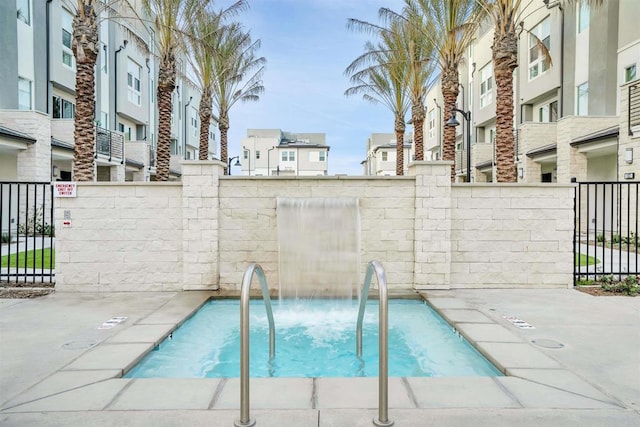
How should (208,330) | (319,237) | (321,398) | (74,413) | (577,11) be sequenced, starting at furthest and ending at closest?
(577,11) < (319,237) < (208,330) < (321,398) < (74,413)

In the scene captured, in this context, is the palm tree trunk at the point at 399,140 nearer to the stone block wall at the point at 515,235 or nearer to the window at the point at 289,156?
the stone block wall at the point at 515,235

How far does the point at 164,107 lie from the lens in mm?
17453

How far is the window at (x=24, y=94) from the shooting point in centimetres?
1875

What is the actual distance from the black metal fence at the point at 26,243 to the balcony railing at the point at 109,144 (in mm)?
4641

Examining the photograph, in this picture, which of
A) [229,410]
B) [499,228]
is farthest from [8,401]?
[499,228]

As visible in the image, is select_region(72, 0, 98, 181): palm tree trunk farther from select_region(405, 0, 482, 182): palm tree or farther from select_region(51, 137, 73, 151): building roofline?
select_region(405, 0, 482, 182): palm tree

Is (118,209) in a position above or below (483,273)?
above

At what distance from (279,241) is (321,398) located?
4.87 meters

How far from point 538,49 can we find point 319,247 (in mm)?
22347

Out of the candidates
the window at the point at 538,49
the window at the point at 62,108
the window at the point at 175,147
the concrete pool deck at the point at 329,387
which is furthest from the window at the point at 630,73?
the window at the point at 175,147

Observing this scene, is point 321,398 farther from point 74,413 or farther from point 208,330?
point 208,330

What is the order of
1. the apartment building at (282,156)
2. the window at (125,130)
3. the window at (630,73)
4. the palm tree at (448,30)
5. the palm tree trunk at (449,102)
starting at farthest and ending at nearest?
the apartment building at (282,156), the window at (125,130), the palm tree trunk at (449,102), the window at (630,73), the palm tree at (448,30)

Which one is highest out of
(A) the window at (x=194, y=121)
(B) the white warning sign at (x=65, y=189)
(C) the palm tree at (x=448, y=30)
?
(A) the window at (x=194, y=121)

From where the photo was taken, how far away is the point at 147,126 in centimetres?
3334
